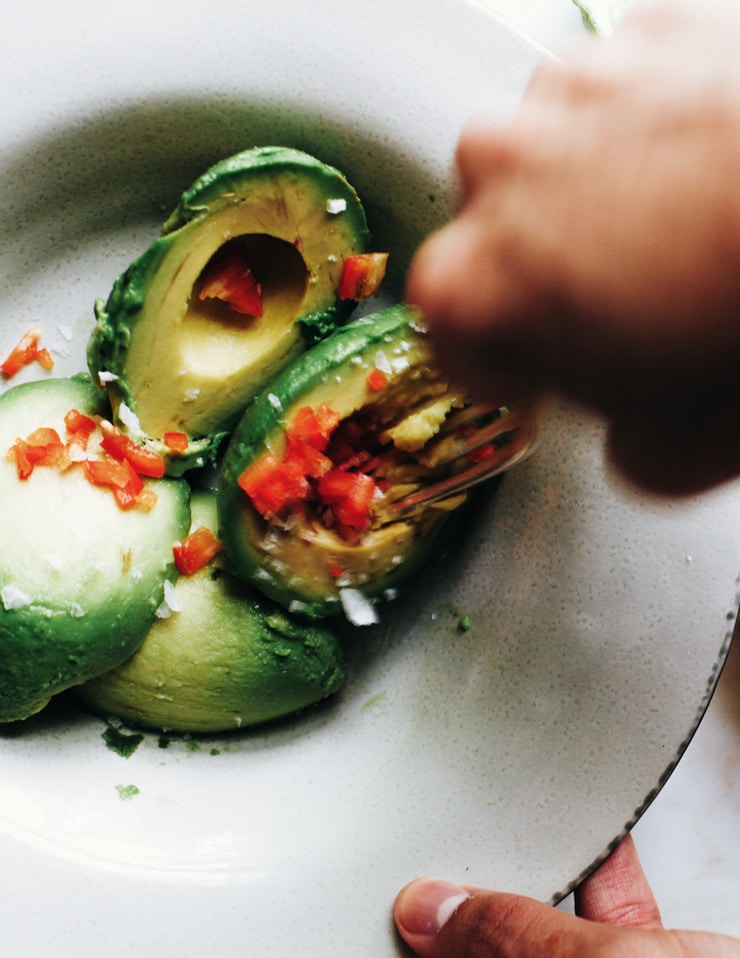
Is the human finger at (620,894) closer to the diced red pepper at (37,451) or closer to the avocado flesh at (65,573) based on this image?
the avocado flesh at (65,573)

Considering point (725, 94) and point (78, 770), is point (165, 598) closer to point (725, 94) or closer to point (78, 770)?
point (78, 770)

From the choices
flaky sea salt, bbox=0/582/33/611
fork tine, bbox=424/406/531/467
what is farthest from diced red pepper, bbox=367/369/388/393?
flaky sea salt, bbox=0/582/33/611

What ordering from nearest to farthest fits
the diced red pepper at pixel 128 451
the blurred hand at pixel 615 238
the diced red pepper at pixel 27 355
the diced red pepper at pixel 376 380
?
the blurred hand at pixel 615 238 < the diced red pepper at pixel 376 380 < the diced red pepper at pixel 128 451 < the diced red pepper at pixel 27 355

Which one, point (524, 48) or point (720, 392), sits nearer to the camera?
point (720, 392)

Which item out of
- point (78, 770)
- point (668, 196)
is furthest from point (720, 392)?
point (78, 770)

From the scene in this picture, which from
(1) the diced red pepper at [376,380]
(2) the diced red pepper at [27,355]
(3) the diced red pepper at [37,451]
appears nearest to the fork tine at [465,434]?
(1) the diced red pepper at [376,380]

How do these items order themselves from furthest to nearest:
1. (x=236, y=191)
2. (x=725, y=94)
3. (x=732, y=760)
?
(x=732, y=760) < (x=236, y=191) < (x=725, y=94)

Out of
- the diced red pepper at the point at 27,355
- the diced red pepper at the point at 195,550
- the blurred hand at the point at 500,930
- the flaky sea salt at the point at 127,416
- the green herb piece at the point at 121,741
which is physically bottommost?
the blurred hand at the point at 500,930
